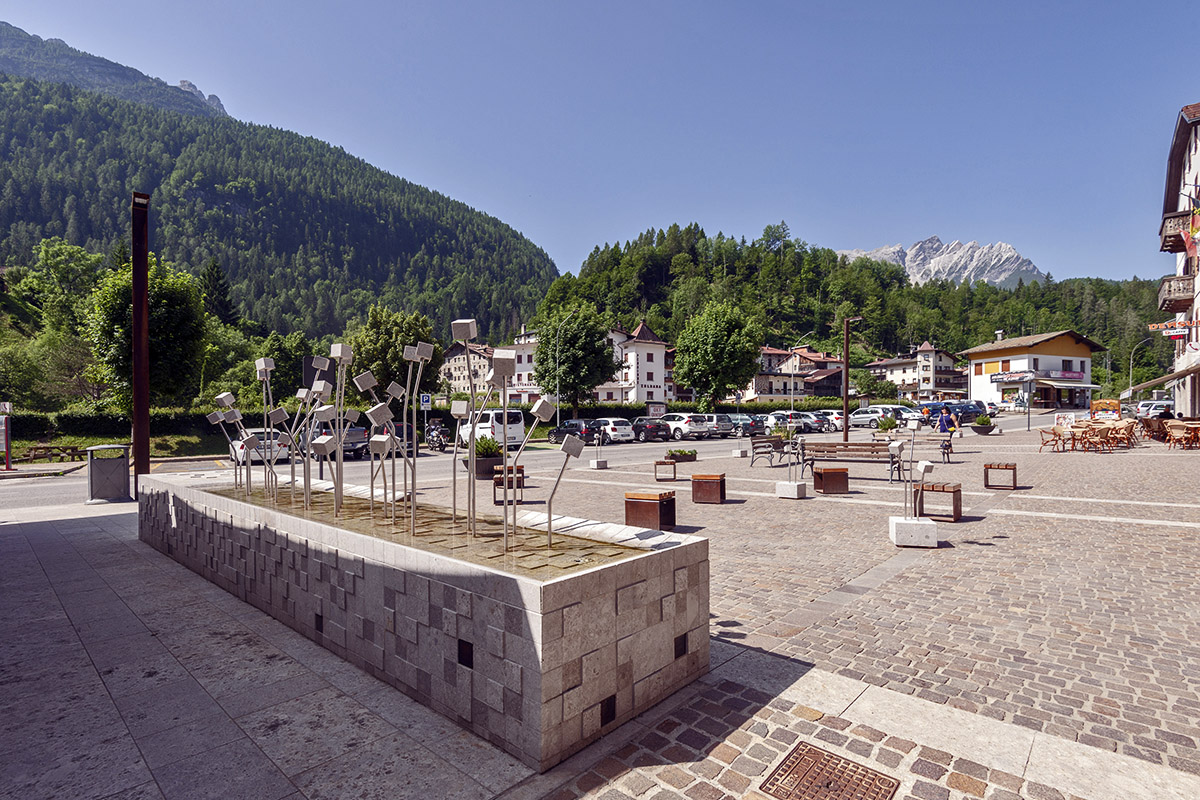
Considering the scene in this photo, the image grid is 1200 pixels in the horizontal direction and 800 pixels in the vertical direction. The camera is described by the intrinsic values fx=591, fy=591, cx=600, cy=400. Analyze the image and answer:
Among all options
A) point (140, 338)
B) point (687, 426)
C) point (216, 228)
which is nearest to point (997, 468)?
point (140, 338)

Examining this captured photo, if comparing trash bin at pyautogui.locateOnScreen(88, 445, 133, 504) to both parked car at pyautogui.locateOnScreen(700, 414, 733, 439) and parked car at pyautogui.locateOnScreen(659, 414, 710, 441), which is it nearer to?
parked car at pyautogui.locateOnScreen(659, 414, 710, 441)

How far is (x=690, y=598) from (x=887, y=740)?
1.33 metres

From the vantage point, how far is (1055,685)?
400 centimetres

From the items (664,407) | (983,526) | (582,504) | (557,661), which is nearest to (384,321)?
(664,407)

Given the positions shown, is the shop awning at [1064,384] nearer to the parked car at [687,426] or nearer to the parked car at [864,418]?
the parked car at [864,418]

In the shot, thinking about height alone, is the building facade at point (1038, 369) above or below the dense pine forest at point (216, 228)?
below

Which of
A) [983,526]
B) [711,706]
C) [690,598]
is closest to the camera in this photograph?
[711,706]

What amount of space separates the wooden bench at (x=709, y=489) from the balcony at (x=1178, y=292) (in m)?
41.8

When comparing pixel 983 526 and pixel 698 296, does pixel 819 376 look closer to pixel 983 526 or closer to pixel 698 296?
pixel 698 296

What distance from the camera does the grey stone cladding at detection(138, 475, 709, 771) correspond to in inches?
118

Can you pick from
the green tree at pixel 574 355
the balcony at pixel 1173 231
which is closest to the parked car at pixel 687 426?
the green tree at pixel 574 355

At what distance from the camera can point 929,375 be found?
325 feet

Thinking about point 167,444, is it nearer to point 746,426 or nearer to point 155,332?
point 155,332

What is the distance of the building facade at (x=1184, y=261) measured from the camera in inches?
1310
